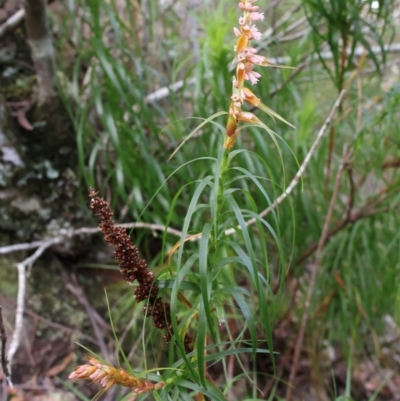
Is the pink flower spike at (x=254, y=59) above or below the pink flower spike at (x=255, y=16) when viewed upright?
below

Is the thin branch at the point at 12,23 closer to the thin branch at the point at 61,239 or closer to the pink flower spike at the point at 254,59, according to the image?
the thin branch at the point at 61,239

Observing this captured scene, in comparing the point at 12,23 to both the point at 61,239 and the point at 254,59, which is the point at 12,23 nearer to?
the point at 61,239

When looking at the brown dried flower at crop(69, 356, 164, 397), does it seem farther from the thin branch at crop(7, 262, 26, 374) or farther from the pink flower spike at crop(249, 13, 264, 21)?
the thin branch at crop(7, 262, 26, 374)

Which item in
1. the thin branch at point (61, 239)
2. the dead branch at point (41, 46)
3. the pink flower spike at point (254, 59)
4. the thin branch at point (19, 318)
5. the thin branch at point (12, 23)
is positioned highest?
the thin branch at point (12, 23)

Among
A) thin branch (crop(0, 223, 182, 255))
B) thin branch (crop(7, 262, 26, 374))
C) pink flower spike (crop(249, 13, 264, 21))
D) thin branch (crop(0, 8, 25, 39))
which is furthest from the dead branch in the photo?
pink flower spike (crop(249, 13, 264, 21))

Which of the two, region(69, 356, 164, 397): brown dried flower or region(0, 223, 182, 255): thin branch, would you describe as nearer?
region(69, 356, 164, 397): brown dried flower

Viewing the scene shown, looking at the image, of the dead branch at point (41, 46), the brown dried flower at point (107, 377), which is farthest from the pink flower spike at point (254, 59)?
the dead branch at point (41, 46)

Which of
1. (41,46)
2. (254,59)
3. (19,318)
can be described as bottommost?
(19,318)

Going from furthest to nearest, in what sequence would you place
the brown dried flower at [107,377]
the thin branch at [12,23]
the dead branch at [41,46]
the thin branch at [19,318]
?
the thin branch at [12,23]
the dead branch at [41,46]
the thin branch at [19,318]
the brown dried flower at [107,377]

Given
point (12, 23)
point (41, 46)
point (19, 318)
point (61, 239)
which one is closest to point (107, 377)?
point (19, 318)

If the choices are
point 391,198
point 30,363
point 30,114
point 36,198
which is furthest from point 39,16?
point 391,198

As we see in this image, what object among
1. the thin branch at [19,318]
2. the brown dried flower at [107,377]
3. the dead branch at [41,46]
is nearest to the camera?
the brown dried flower at [107,377]

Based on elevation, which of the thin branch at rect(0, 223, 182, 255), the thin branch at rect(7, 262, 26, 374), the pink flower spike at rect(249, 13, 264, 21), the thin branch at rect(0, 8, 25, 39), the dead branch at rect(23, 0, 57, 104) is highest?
the thin branch at rect(0, 8, 25, 39)
